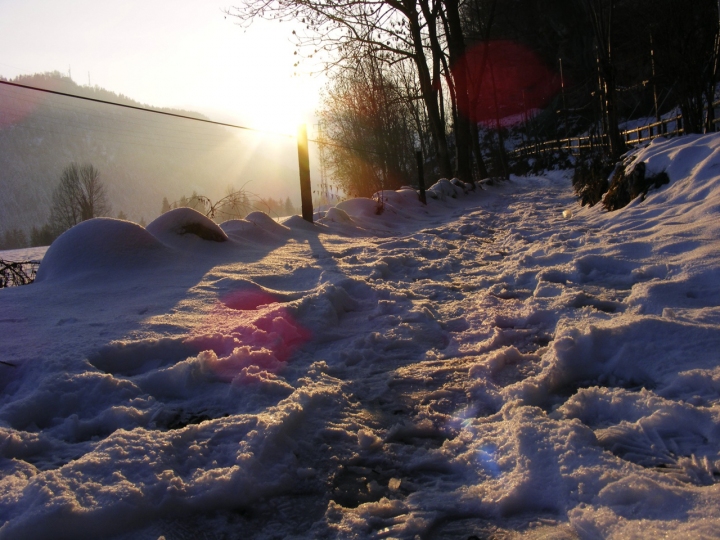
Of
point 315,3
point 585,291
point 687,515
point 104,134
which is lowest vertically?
point 687,515

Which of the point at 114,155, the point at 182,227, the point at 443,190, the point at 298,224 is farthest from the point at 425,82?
the point at 114,155

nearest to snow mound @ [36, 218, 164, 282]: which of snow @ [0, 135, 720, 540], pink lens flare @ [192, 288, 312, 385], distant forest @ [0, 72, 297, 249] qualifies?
snow @ [0, 135, 720, 540]

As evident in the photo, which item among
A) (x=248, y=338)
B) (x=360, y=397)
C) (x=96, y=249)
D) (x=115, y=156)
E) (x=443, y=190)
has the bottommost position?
(x=360, y=397)

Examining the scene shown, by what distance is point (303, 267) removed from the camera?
4.56 m

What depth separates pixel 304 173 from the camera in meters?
7.32

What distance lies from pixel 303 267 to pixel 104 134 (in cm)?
16263

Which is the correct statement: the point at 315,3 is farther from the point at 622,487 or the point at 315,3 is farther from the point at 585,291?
the point at 622,487

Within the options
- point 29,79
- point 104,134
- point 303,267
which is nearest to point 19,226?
point 29,79

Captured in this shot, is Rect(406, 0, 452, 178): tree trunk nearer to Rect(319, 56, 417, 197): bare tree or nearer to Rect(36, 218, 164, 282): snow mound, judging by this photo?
Rect(319, 56, 417, 197): bare tree

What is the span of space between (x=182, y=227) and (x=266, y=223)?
1.56m

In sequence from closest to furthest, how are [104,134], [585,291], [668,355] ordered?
[668,355] < [585,291] < [104,134]

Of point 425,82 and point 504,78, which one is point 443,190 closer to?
point 425,82

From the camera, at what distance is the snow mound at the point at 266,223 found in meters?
6.14

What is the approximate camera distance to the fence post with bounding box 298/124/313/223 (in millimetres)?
7008
